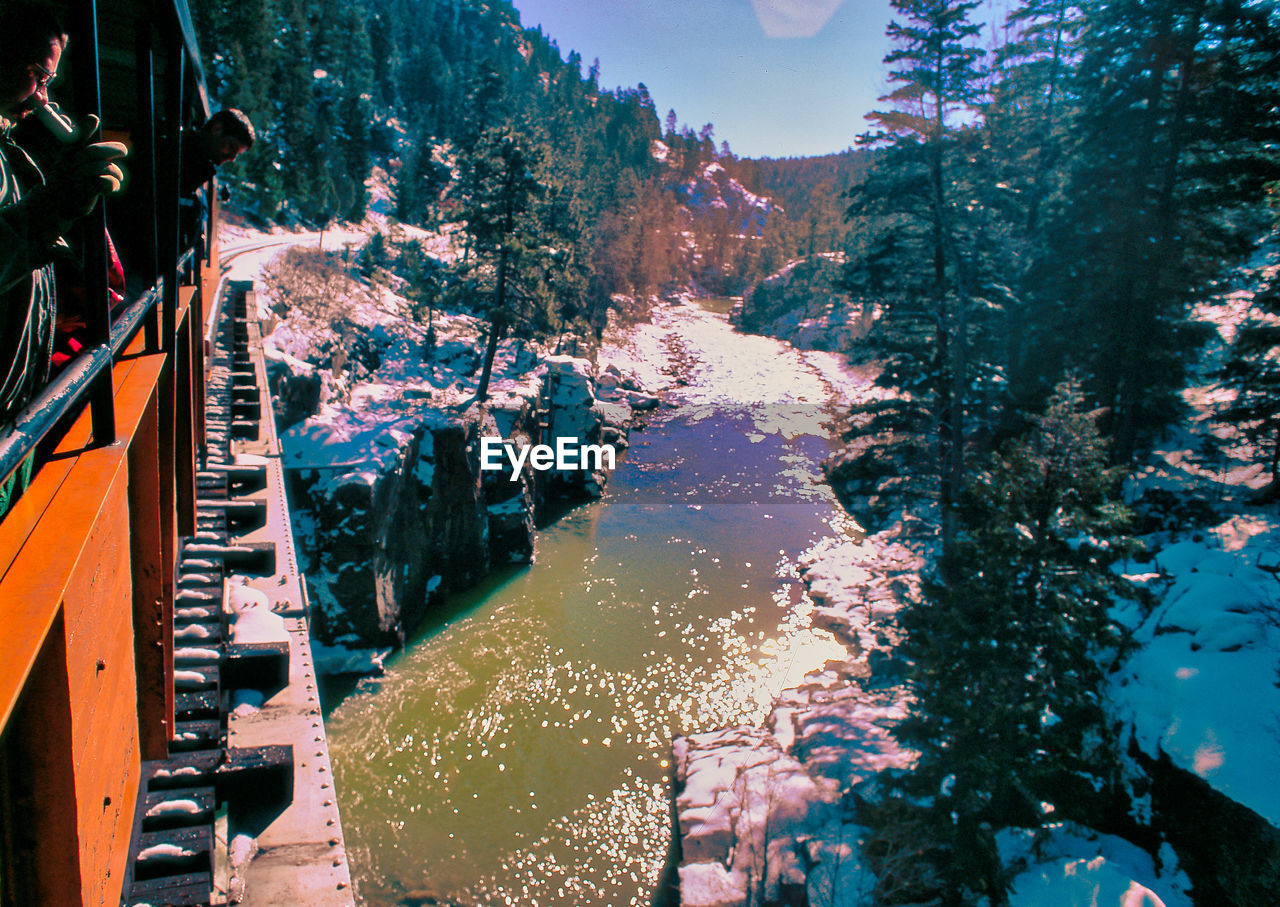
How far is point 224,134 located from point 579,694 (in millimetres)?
13886

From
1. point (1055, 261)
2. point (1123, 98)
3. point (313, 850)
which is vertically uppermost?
point (1123, 98)

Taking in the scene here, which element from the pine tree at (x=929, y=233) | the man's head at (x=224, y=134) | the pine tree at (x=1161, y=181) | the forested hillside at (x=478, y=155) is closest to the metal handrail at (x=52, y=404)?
the man's head at (x=224, y=134)

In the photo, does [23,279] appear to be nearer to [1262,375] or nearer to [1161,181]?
[1262,375]

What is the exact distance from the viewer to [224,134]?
436 centimetres

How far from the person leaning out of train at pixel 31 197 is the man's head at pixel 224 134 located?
3208 millimetres

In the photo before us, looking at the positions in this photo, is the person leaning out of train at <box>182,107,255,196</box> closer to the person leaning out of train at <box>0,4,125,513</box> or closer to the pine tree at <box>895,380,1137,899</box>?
the person leaning out of train at <box>0,4,125,513</box>

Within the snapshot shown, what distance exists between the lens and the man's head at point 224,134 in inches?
170

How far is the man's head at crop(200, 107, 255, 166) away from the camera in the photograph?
431 centimetres

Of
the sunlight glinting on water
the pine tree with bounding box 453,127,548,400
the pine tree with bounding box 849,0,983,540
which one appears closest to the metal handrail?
the sunlight glinting on water

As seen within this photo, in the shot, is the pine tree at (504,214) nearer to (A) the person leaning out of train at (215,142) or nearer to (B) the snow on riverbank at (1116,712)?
(B) the snow on riverbank at (1116,712)

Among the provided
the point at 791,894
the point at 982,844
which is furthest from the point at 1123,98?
the point at 791,894

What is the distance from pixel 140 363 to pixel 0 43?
1837 millimetres

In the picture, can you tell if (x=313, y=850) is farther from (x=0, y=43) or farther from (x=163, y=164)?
(x=0, y=43)

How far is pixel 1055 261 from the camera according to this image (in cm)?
2156
